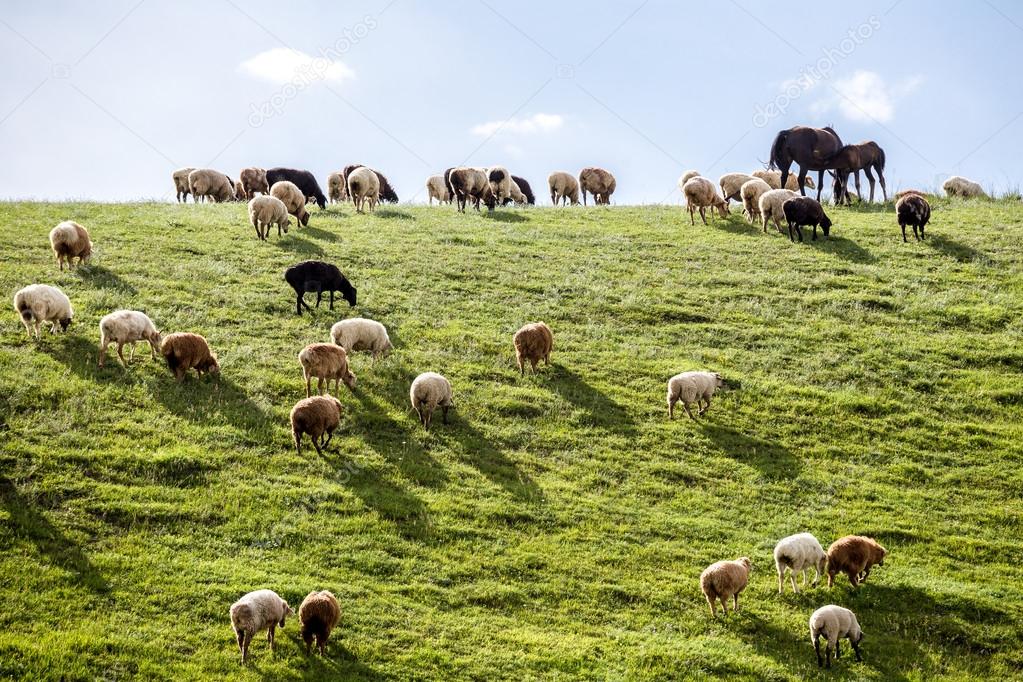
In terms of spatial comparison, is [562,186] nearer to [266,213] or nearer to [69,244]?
[266,213]

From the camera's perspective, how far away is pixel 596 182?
4675 centimetres

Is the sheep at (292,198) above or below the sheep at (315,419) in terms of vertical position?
above

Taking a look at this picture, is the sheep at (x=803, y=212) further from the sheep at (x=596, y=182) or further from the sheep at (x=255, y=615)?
the sheep at (x=255, y=615)

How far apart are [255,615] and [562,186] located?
3543 cm

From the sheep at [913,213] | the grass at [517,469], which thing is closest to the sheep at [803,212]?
the sheep at [913,213]

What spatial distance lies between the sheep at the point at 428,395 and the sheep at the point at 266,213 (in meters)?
13.7

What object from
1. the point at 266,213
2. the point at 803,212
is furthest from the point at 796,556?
the point at 266,213

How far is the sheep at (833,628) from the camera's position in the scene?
46.2ft

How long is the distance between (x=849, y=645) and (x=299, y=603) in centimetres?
809

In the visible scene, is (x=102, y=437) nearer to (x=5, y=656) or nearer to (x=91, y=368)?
(x=91, y=368)

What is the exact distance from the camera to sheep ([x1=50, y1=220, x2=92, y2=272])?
27000 millimetres

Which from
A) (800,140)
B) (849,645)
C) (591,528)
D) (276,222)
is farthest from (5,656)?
(800,140)

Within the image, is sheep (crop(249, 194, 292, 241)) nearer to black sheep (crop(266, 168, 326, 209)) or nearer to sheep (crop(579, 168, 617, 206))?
black sheep (crop(266, 168, 326, 209))

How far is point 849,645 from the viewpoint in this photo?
47.8ft
